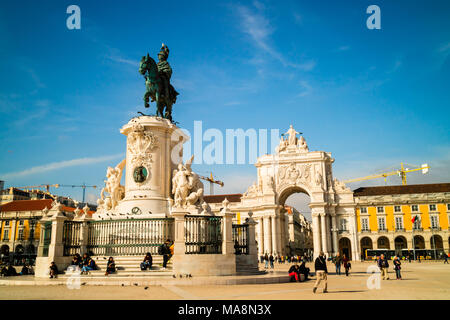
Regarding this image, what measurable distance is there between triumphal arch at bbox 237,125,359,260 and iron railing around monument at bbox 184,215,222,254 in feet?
156

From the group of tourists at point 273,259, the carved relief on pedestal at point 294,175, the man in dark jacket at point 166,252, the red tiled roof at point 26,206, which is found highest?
the carved relief on pedestal at point 294,175

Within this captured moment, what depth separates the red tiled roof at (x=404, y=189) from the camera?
6406 centimetres

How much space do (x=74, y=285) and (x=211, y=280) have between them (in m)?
4.17

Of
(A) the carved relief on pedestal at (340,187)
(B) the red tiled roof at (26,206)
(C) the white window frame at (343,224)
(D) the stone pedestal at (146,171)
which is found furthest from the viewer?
(A) the carved relief on pedestal at (340,187)

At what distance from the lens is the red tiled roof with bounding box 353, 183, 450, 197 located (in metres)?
64.1

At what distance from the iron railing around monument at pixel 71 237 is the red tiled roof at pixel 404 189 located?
58246 mm

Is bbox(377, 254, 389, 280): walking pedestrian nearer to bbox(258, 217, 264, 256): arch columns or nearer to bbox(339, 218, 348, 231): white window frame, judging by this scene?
bbox(258, 217, 264, 256): arch columns

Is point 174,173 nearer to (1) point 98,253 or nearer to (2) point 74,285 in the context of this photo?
(1) point 98,253

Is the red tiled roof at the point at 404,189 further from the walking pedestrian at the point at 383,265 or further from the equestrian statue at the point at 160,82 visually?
the equestrian statue at the point at 160,82

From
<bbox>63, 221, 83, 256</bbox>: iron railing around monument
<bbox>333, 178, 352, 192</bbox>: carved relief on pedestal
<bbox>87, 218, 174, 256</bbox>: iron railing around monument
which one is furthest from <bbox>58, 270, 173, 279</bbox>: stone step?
<bbox>333, 178, 352, 192</bbox>: carved relief on pedestal

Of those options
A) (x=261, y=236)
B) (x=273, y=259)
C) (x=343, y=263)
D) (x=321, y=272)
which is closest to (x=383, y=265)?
(x=343, y=263)

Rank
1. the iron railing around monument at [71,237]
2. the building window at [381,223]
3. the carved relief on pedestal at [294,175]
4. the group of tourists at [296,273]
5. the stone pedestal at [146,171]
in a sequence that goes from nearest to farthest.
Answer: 1. the group of tourists at [296,273]
2. the iron railing around monument at [71,237]
3. the stone pedestal at [146,171]
4. the building window at [381,223]
5. the carved relief on pedestal at [294,175]

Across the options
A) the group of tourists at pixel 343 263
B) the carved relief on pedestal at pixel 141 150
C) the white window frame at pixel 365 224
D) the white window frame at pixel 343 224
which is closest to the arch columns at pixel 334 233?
the white window frame at pixel 343 224

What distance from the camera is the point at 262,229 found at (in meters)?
65.3
